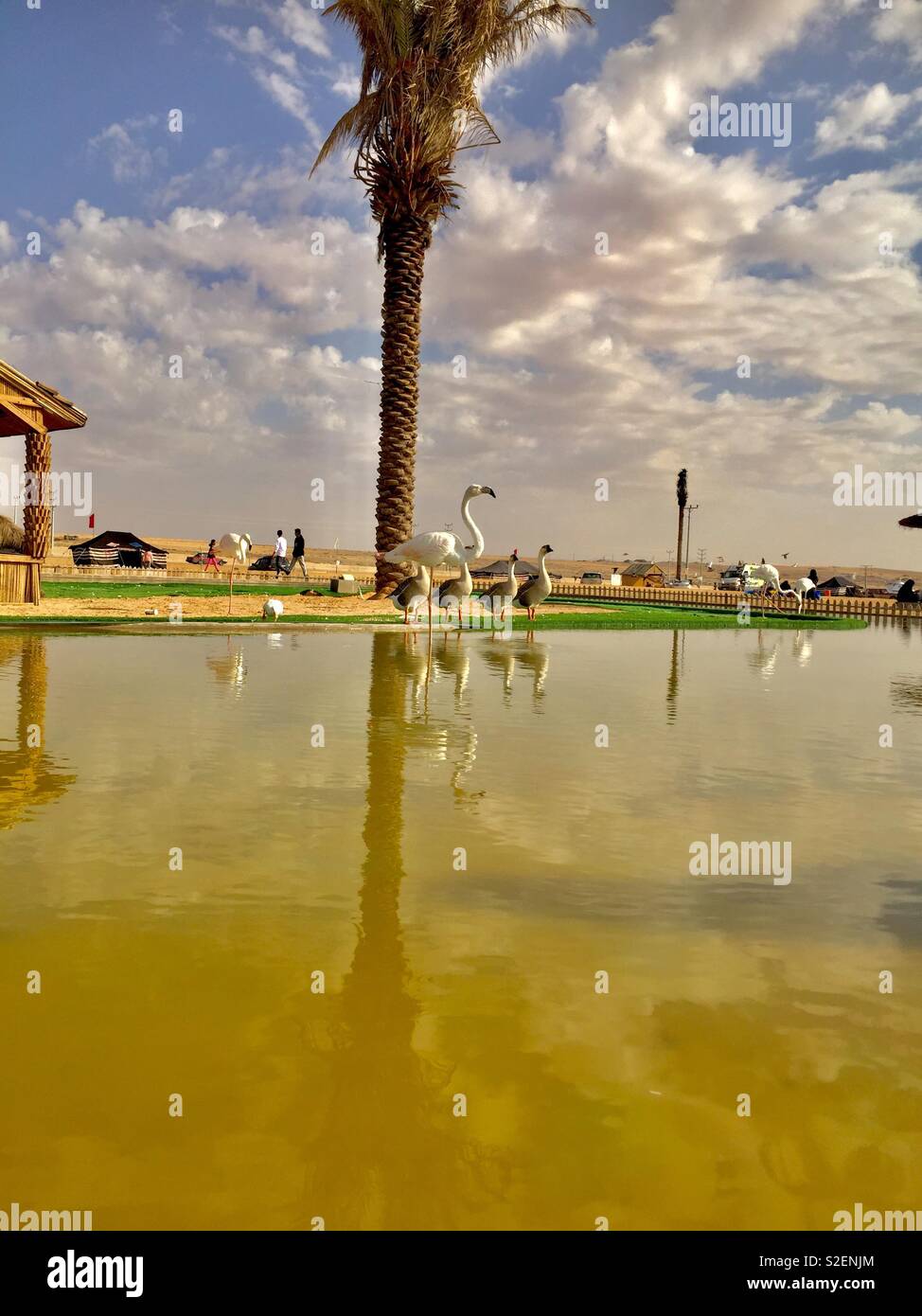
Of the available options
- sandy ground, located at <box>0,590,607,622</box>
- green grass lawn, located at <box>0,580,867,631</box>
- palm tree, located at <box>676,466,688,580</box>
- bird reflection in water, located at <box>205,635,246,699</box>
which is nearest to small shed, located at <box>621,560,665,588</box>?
palm tree, located at <box>676,466,688,580</box>

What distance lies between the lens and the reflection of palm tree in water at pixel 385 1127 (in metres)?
2.09

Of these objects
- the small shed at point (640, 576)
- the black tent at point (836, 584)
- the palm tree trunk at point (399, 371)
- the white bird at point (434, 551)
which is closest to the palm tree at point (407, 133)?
the palm tree trunk at point (399, 371)

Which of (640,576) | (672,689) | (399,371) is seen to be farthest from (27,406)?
(640,576)

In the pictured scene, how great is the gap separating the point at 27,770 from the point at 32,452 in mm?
19096

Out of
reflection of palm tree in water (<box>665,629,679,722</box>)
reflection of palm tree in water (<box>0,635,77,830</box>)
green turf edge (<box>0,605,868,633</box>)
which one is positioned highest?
green turf edge (<box>0,605,868,633</box>)

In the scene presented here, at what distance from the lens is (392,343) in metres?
23.5

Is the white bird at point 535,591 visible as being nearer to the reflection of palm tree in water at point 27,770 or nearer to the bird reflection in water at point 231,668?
the bird reflection in water at point 231,668

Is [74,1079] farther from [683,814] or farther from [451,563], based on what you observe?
[451,563]

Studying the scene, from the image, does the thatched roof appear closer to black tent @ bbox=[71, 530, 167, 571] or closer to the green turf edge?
the green turf edge

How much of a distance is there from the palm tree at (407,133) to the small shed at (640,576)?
193 ft

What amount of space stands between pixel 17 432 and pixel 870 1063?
22794 mm

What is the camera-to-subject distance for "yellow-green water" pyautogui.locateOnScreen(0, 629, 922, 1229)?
7.19 feet

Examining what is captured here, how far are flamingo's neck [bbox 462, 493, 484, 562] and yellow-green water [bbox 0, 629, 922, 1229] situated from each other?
11349 mm
